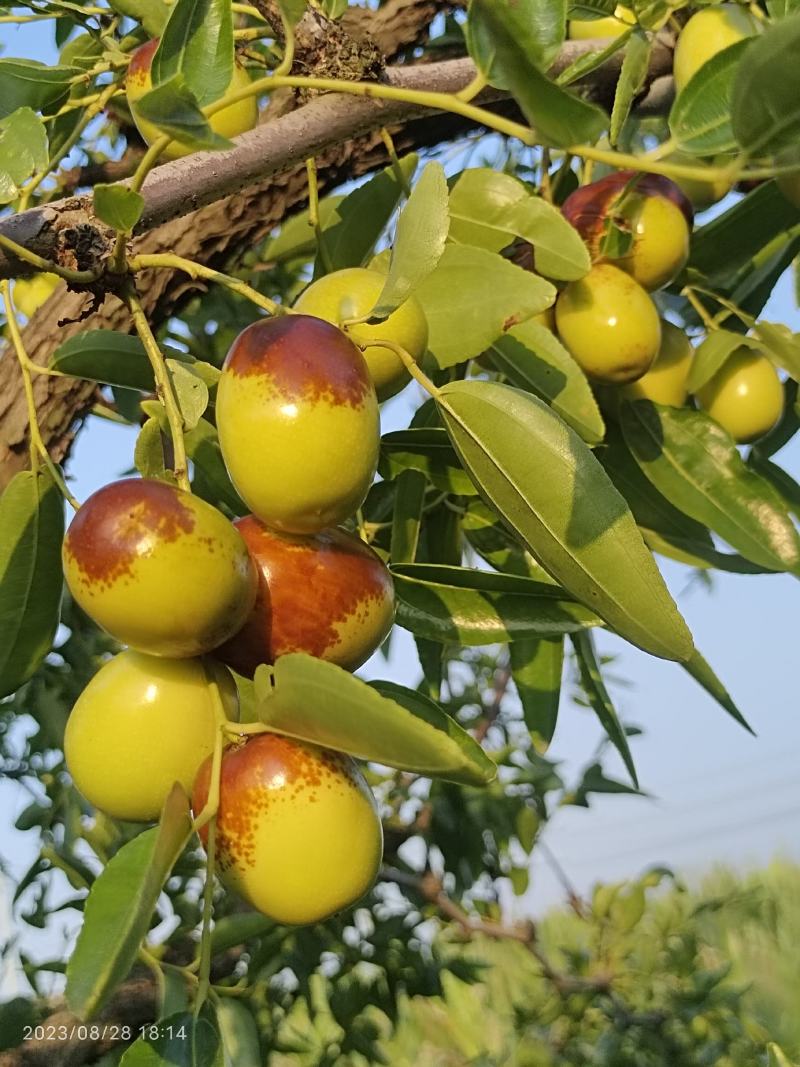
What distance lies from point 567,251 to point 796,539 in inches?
14.0

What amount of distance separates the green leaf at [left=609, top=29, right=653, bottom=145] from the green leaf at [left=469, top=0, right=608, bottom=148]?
5.0 inches

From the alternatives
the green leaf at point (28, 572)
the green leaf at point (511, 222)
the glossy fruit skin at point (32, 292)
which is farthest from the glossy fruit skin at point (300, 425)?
the glossy fruit skin at point (32, 292)

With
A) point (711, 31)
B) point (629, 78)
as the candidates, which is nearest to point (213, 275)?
point (629, 78)

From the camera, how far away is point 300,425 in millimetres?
579

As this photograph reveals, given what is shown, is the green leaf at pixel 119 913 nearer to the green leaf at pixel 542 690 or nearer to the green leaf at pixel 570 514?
the green leaf at pixel 570 514

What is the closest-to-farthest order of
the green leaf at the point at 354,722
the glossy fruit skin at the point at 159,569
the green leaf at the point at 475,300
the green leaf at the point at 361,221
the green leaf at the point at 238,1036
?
the green leaf at the point at 354,722, the glossy fruit skin at the point at 159,569, the green leaf at the point at 475,300, the green leaf at the point at 361,221, the green leaf at the point at 238,1036

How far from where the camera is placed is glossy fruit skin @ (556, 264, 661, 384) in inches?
37.1

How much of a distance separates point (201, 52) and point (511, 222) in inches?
13.4

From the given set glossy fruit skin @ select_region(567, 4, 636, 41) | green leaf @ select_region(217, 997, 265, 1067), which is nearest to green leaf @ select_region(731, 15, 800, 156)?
glossy fruit skin @ select_region(567, 4, 636, 41)

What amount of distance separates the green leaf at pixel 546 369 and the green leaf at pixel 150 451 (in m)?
0.33

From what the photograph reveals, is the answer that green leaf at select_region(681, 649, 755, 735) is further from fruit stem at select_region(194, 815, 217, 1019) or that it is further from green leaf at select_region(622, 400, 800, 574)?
fruit stem at select_region(194, 815, 217, 1019)

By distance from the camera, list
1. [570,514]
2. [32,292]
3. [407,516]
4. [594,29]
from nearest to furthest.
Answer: [570,514], [407,516], [594,29], [32,292]

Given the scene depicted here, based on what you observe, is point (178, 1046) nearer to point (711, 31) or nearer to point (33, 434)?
point (33, 434)

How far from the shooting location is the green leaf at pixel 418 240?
0.59 m
